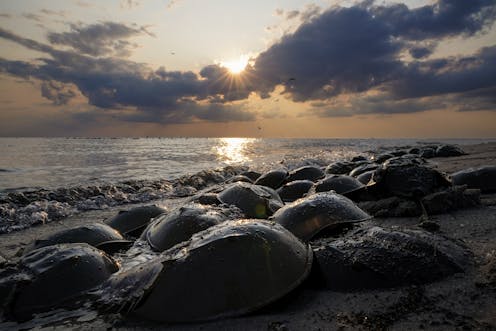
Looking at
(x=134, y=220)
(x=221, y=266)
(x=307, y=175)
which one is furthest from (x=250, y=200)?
(x=307, y=175)

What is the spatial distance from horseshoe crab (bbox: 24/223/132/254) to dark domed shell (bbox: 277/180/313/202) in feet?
10.2

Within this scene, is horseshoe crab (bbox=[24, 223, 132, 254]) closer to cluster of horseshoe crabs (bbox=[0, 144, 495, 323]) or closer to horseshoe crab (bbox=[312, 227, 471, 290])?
cluster of horseshoe crabs (bbox=[0, 144, 495, 323])

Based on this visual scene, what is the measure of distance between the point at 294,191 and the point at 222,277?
4.44m

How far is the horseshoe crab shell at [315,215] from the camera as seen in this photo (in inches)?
127

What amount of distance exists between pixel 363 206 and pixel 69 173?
1155 centimetres

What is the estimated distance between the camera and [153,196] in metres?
8.78

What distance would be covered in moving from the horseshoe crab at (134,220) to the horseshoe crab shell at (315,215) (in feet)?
6.30

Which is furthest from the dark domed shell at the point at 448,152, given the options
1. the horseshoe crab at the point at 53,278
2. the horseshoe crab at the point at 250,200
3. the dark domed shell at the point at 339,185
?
the horseshoe crab at the point at 53,278

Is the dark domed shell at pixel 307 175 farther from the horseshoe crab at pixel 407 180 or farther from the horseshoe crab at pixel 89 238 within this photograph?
the horseshoe crab at pixel 89 238

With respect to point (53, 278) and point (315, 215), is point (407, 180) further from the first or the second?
point (53, 278)

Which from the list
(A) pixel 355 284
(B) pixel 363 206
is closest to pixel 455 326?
(A) pixel 355 284

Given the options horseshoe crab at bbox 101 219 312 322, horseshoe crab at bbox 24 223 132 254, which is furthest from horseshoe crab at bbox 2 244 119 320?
horseshoe crab at bbox 24 223 132 254

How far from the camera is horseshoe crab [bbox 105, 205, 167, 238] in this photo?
14.3ft

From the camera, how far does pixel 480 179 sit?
5094 mm
